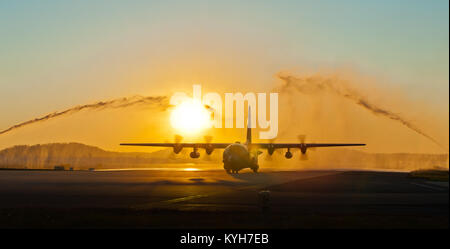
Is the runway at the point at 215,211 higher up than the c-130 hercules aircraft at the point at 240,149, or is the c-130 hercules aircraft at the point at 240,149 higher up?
the c-130 hercules aircraft at the point at 240,149

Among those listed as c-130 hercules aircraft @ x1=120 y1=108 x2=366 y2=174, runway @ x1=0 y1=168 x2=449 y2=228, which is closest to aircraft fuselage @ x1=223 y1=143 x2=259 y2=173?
c-130 hercules aircraft @ x1=120 y1=108 x2=366 y2=174

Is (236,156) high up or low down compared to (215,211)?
up

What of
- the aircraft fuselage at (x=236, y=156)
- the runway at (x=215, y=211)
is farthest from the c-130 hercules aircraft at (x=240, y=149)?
the runway at (x=215, y=211)

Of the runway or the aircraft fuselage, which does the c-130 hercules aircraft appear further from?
the runway

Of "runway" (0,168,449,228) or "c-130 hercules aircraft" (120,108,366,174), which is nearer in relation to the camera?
"runway" (0,168,449,228)

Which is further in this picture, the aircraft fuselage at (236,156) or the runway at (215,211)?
the aircraft fuselage at (236,156)

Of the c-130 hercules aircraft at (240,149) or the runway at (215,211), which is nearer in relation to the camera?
the runway at (215,211)

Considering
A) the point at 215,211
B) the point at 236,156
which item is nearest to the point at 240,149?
the point at 236,156

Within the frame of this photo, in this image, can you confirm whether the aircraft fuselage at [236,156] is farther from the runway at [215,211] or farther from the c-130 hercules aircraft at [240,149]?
the runway at [215,211]

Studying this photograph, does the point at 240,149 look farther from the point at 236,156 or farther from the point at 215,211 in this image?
the point at 215,211

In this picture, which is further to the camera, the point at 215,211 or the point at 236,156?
the point at 236,156

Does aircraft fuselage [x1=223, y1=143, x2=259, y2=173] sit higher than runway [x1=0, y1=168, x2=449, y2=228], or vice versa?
aircraft fuselage [x1=223, y1=143, x2=259, y2=173]

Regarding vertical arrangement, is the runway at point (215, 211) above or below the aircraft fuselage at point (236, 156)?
below
